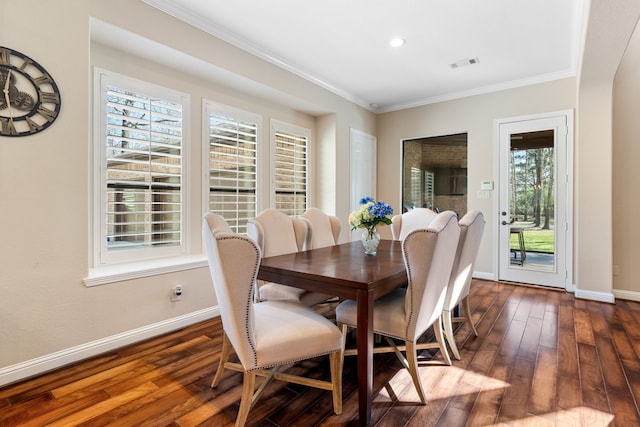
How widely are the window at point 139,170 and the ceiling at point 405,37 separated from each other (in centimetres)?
77

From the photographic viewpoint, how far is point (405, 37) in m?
3.22

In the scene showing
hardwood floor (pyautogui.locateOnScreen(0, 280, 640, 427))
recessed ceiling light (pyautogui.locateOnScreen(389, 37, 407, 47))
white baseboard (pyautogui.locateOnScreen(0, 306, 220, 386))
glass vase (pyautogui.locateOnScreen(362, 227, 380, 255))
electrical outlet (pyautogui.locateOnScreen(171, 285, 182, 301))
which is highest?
recessed ceiling light (pyautogui.locateOnScreen(389, 37, 407, 47))

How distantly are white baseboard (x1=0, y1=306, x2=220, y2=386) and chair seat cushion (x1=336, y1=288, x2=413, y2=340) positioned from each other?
5.36ft

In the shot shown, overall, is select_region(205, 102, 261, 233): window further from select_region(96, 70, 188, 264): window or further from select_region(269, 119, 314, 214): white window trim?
select_region(96, 70, 188, 264): window

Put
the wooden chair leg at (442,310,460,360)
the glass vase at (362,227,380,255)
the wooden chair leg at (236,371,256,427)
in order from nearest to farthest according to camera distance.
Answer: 1. the wooden chair leg at (236,371,256,427)
2. the wooden chair leg at (442,310,460,360)
3. the glass vase at (362,227,380,255)

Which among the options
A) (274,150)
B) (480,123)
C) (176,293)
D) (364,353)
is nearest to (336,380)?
(364,353)

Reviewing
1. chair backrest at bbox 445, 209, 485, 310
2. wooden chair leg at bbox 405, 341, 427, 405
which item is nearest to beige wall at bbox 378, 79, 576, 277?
chair backrest at bbox 445, 209, 485, 310

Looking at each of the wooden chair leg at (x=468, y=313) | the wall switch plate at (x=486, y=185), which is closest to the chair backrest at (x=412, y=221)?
the wooden chair leg at (x=468, y=313)

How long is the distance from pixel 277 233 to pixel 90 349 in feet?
5.14

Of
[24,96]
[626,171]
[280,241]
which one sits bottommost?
[280,241]

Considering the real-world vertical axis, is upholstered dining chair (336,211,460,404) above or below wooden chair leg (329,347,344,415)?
above

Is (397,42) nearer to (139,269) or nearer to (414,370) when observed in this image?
(414,370)

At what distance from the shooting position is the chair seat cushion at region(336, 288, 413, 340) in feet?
6.00

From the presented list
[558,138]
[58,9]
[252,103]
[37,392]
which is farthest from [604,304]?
[58,9]
